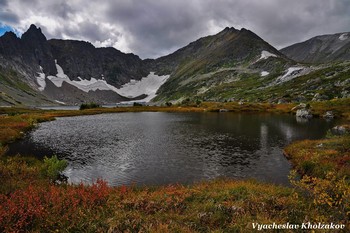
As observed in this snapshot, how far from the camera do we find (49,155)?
40469mm

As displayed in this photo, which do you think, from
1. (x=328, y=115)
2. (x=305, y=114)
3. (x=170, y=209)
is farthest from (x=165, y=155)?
(x=328, y=115)

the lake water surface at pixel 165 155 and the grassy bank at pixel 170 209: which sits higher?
the grassy bank at pixel 170 209

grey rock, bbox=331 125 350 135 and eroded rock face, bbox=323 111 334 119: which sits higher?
eroded rock face, bbox=323 111 334 119

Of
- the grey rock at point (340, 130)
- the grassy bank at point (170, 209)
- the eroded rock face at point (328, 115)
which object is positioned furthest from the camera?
the eroded rock face at point (328, 115)

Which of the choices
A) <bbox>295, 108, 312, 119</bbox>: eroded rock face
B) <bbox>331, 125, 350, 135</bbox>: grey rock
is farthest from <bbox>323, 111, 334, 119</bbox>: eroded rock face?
<bbox>331, 125, 350, 135</bbox>: grey rock

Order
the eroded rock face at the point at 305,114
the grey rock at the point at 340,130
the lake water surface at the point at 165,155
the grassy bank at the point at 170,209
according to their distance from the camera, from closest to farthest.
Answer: the grassy bank at the point at 170,209 < the lake water surface at the point at 165,155 < the grey rock at the point at 340,130 < the eroded rock face at the point at 305,114

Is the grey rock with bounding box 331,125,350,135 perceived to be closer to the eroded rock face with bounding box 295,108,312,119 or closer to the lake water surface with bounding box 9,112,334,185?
the lake water surface with bounding box 9,112,334,185

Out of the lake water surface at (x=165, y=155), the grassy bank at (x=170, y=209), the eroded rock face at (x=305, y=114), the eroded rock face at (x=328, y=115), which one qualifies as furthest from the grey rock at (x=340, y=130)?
the grassy bank at (x=170, y=209)

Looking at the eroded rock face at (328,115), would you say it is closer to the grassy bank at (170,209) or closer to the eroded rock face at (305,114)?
the eroded rock face at (305,114)

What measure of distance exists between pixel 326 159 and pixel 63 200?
93.6ft

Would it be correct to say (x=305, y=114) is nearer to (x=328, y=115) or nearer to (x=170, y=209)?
(x=328, y=115)

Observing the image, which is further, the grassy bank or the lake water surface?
the lake water surface

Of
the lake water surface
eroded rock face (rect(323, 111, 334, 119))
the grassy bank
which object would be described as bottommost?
the lake water surface

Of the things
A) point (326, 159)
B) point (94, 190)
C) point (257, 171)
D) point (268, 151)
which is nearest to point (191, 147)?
point (268, 151)
